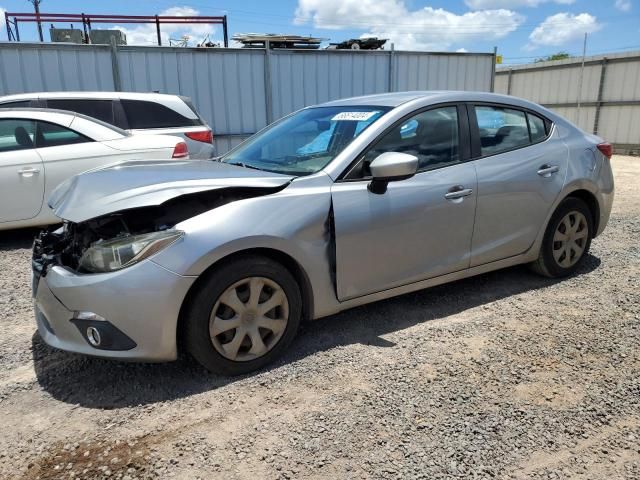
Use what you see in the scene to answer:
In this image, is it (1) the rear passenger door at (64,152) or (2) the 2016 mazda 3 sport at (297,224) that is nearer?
(2) the 2016 mazda 3 sport at (297,224)

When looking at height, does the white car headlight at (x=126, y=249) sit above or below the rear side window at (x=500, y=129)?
below

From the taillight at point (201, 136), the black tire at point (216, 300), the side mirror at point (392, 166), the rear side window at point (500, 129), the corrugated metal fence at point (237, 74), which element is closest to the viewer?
the black tire at point (216, 300)

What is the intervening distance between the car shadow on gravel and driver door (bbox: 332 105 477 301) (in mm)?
364

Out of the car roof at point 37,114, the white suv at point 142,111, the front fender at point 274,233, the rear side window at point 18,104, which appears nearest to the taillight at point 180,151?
the white suv at point 142,111

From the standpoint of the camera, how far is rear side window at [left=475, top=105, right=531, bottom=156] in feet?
12.5

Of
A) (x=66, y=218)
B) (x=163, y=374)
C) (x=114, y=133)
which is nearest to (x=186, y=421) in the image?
(x=163, y=374)

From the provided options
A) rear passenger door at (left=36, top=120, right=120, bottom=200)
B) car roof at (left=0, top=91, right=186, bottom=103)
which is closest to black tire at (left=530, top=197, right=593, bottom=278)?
rear passenger door at (left=36, top=120, right=120, bottom=200)

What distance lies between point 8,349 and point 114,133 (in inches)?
133

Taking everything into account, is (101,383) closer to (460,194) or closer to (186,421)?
(186,421)

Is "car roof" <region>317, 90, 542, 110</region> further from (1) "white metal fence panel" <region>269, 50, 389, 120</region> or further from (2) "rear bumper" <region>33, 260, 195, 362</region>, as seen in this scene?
(1) "white metal fence panel" <region>269, 50, 389, 120</region>

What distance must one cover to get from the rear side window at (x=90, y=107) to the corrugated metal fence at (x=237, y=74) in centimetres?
367

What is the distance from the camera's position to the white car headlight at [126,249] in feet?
8.46

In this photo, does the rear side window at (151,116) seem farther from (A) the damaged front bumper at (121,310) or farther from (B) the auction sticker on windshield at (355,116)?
(A) the damaged front bumper at (121,310)

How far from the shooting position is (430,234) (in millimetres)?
3432
